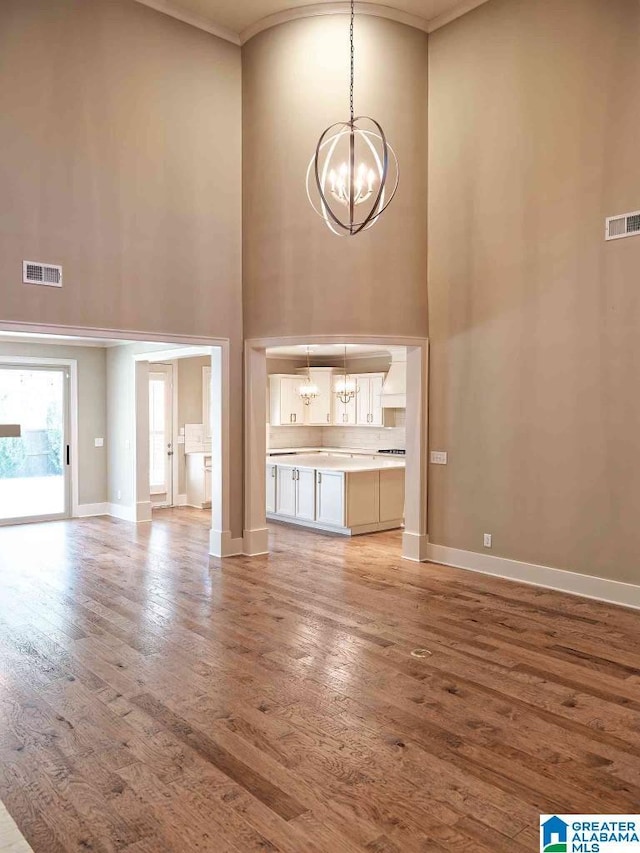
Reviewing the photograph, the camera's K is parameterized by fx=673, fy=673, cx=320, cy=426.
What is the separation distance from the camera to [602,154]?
5.85 meters

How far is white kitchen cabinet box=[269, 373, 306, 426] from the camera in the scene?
12086 mm

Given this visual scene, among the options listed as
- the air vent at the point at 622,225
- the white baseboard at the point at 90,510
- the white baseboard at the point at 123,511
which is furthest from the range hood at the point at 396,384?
the air vent at the point at 622,225

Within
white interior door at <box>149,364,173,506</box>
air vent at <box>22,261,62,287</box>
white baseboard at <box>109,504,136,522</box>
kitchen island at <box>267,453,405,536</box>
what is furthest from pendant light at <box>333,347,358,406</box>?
air vent at <box>22,261,62,287</box>

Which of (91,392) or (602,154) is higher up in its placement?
(602,154)

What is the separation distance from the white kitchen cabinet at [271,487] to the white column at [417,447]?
2.89 m

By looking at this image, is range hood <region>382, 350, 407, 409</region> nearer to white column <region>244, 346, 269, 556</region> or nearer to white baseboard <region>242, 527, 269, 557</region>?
white column <region>244, 346, 269, 556</region>

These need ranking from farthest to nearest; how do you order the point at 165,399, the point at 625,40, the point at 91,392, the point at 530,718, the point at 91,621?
the point at 165,399, the point at 91,392, the point at 625,40, the point at 91,621, the point at 530,718

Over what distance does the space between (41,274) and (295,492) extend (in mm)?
4714

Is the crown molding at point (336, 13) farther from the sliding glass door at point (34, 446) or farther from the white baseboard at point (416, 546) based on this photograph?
the sliding glass door at point (34, 446)

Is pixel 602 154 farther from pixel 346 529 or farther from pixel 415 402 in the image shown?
pixel 346 529

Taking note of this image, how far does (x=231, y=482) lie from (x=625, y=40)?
562cm

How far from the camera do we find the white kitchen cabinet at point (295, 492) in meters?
9.28

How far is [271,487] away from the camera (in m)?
10.0

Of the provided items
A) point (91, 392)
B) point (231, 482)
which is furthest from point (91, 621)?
point (91, 392)
